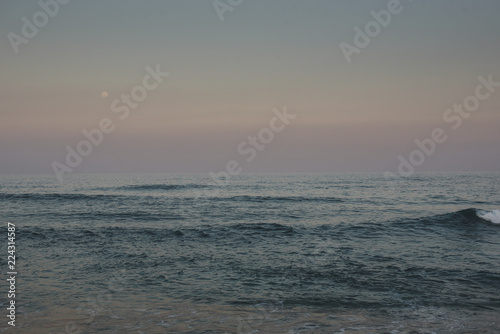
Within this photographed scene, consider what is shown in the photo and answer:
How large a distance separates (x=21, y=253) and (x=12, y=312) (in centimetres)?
793

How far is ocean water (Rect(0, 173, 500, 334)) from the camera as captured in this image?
824cm

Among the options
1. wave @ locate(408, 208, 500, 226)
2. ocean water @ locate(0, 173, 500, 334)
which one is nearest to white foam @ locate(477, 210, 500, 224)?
wave @ locate(408, 208, 500, 226)

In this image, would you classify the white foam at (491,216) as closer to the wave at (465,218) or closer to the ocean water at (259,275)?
the wave at (465,218)

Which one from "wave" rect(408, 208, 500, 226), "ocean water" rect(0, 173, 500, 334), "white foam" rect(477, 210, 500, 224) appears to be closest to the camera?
"ocean water" rect(0, 173, 500, 334)

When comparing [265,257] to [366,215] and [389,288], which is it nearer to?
[389,288]

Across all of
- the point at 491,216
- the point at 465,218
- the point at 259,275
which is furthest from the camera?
the point at 491,216

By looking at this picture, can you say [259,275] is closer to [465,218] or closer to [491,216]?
[465,218]

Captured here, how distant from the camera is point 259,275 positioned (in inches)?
482

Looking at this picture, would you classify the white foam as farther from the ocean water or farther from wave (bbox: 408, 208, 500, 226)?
the ocean water

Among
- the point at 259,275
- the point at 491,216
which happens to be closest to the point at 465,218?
the point at 491,216

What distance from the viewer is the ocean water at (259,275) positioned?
824 centimetres

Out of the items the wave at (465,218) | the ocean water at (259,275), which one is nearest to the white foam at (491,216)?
the wave at (465,218)

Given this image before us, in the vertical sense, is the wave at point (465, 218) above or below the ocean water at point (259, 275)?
below

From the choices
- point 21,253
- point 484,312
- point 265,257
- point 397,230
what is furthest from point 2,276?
point 397,230
